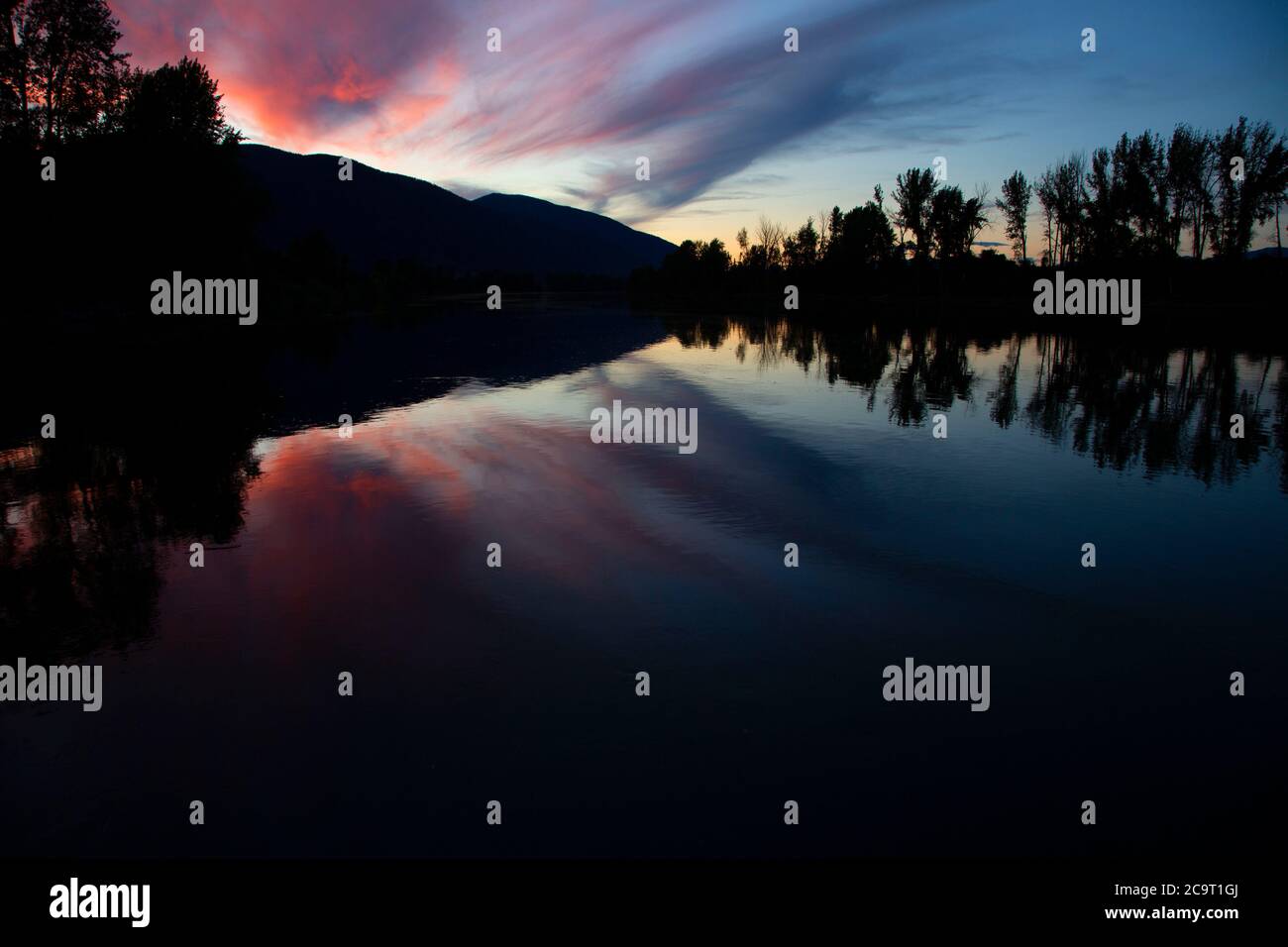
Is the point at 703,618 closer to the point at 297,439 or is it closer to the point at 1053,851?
the point at 1053,851

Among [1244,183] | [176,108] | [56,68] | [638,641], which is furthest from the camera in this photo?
[1244,183]

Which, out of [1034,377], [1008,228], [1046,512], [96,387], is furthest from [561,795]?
[1008,228]

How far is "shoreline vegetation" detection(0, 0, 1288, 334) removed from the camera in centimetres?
3691

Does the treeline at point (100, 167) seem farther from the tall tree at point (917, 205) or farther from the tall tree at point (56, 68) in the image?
the tall tree at point (917, 205)

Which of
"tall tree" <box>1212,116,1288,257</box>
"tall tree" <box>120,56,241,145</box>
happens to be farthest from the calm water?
"tall tree" <box>1212,116,1288,257</box>

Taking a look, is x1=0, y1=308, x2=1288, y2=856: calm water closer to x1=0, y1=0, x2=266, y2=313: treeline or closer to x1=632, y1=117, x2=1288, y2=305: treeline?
x1=0, y1=0, x2=266, y2=313: treeline

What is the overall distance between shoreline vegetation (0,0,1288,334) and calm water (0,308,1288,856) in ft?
102

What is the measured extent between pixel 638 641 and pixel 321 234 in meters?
111

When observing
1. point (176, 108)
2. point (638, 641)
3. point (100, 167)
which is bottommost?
point (638, 641)

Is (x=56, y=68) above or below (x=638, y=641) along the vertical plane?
above

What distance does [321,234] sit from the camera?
102750 millimetres

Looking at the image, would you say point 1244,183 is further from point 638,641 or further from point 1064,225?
point 638,641

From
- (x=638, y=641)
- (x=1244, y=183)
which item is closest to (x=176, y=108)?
(x=638, y=641)

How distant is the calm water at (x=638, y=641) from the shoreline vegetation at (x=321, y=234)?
31215 mm
